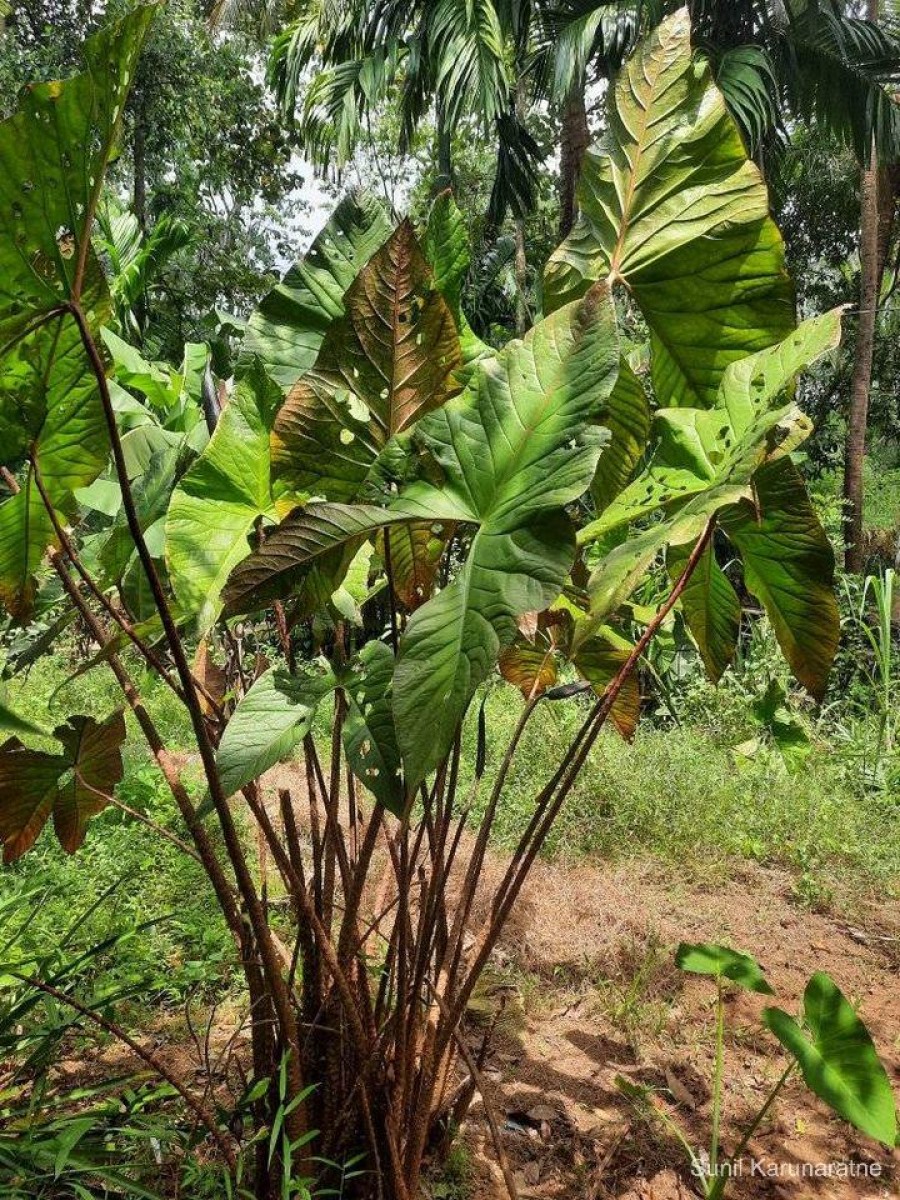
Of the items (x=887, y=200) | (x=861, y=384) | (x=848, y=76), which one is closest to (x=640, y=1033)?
(x=861, y=384)

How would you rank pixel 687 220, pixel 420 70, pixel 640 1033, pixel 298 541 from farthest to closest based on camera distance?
pixel 420 70 < pixel 640 1033 < pixel 687 220 < pixel 298 541

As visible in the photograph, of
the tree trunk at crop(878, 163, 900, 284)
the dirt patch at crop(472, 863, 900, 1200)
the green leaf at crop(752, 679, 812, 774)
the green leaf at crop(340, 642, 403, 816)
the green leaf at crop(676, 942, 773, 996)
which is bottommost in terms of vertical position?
the dirt patch at crop(472, 863, 900, 1200)

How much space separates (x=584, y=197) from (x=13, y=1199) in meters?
1.33

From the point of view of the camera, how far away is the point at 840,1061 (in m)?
0.98

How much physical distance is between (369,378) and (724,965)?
34.2 inches

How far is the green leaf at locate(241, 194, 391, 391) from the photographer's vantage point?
0.91m

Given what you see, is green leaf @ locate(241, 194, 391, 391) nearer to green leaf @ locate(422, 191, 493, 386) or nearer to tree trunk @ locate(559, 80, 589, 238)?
green leaf @ locate(422, 191, 493, 386)

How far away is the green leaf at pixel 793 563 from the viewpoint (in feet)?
2.64

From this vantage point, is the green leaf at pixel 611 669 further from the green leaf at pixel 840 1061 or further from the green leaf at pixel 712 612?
the green leaf at pixel 840 1061

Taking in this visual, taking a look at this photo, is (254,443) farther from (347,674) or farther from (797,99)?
(797,99)

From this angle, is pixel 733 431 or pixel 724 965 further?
pixel 724 965

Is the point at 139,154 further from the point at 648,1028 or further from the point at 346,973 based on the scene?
the point at 346,973

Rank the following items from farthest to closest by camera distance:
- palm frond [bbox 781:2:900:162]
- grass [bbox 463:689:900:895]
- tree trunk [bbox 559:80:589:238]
A: palm frond [bbox 781:2:900:162] < tree trunk [bbox 559:80:589:238] < grass [bbox 463:689:900:895]

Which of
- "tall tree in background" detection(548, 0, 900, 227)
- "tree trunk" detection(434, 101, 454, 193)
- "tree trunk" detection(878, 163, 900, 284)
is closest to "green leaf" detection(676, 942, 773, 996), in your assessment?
"tall tree in background" detection(548, 0, 900, 227)
